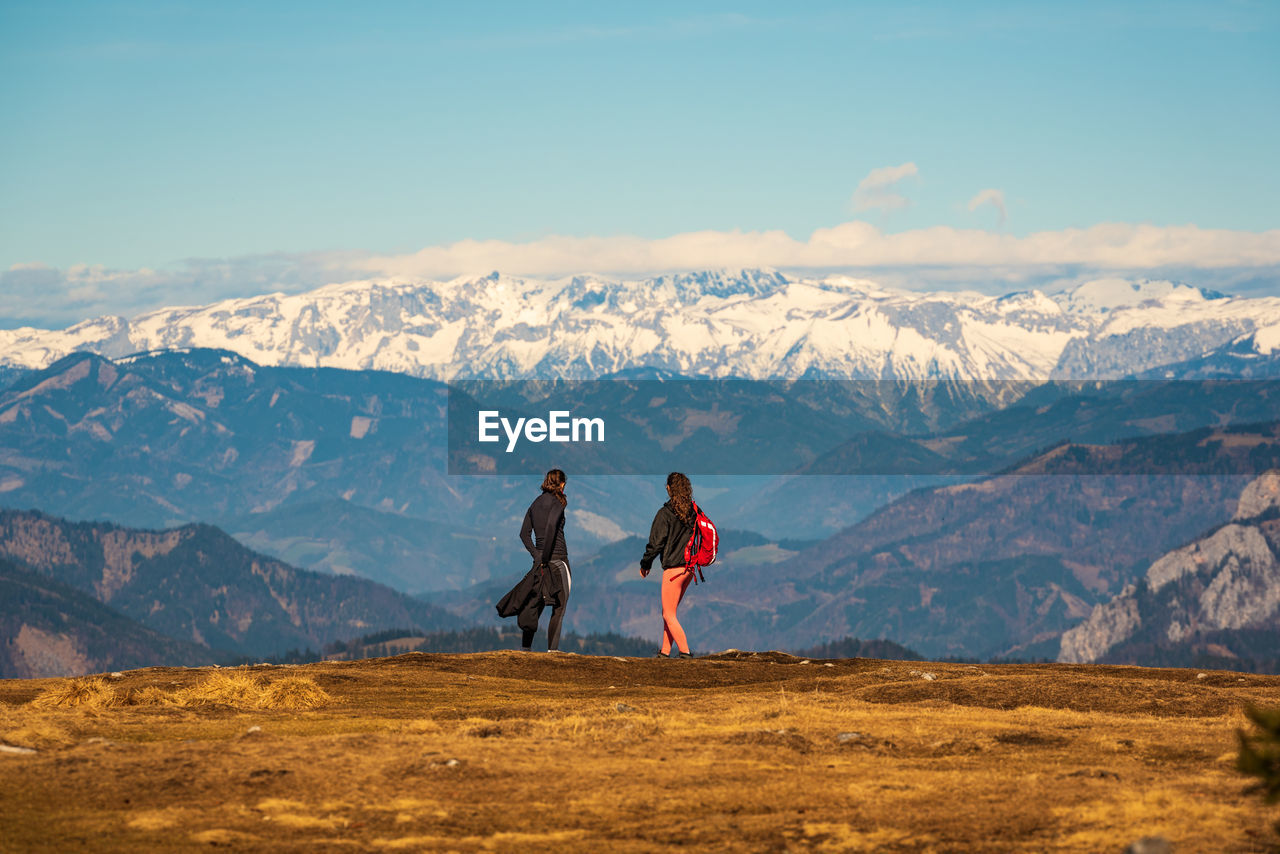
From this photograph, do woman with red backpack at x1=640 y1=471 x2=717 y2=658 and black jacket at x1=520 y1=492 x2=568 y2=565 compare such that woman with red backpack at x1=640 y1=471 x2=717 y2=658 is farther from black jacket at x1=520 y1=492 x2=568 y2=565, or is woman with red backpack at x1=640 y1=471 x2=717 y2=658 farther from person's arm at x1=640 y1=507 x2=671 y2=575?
black jacket at x1=520 y1=492 x2=568 y2=565

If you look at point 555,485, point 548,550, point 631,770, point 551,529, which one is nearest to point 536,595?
point 548,550

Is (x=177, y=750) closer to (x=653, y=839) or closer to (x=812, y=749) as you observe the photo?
(x=653, y=839)

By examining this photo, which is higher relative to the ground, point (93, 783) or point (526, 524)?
point (526, 524)

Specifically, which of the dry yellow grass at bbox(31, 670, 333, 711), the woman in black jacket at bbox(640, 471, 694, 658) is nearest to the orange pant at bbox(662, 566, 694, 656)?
the woman in black jacket at bbox(640, 471, 694, 658)

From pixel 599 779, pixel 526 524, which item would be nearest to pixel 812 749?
pixel 599 779

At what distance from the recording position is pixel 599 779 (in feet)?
77.4

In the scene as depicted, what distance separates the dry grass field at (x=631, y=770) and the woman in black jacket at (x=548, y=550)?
25.1 feet

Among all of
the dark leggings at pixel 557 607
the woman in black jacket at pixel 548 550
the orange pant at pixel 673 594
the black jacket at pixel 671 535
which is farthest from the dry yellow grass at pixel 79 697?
the orange pant at pixel 673 594

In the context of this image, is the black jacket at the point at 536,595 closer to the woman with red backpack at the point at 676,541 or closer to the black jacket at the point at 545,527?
the black jacket at the point at 545,527

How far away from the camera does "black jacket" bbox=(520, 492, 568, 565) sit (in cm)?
4375

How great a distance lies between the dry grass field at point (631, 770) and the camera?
20.4 m

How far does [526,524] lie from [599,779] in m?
21.2

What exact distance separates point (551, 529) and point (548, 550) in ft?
2.74

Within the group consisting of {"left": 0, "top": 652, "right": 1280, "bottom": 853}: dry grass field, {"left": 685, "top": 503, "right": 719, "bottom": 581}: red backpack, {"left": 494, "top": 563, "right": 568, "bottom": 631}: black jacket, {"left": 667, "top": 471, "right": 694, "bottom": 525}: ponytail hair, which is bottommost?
{"left": 0, "top": 652, "right": 1280, "bottom": 853}: dry grass field
